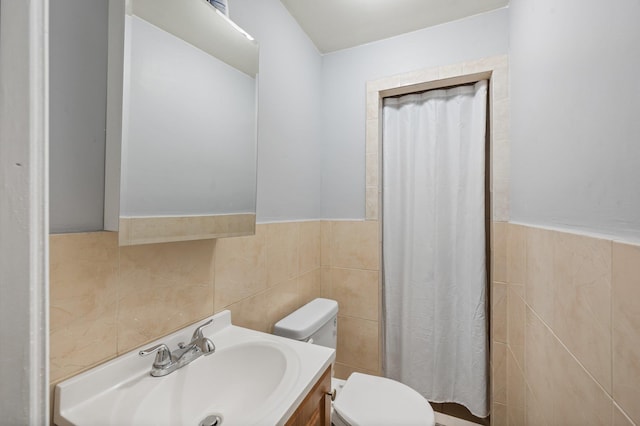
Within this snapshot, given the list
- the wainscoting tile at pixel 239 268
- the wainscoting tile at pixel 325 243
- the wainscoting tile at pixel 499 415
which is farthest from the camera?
the wainscoting tile at pixel 325 243

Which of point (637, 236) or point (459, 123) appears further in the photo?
point (459, 123)

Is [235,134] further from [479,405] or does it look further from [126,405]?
[479,405]

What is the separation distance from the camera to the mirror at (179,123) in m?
0.70

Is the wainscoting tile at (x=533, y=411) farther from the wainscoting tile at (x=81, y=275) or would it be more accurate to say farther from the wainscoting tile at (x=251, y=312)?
the wainscoting tile at (x=81, y=275)

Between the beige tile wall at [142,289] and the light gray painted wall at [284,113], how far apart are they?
0.75 feet

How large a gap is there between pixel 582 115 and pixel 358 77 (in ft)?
4.50

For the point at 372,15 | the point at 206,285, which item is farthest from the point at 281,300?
the point at 372,15

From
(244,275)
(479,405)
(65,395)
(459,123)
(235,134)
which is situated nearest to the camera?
(65,395)

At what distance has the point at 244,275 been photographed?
1.19m

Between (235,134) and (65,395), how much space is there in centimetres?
85

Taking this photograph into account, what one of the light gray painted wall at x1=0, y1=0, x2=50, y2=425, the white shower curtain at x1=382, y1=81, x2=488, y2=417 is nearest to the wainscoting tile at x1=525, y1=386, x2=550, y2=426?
the white shower curtain at x1=382, y1=81, x2=488, y2=417

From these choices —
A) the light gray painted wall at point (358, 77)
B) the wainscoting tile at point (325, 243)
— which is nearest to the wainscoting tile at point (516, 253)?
the light gray painted wall at point (358, 77)

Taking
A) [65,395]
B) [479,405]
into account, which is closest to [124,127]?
[65,395]

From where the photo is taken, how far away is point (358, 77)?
1.82 m
